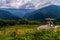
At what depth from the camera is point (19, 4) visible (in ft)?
102

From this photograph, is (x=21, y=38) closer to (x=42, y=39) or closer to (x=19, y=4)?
(x=42, y=39)

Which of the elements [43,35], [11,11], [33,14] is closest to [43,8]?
[33,14]

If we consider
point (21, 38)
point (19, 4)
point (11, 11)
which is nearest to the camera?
point (21, 38)

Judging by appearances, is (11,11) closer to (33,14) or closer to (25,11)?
(25,11)

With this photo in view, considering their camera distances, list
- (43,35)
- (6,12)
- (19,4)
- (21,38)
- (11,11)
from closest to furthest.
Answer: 1. (21,38)
2. (43,35)
3. (11,11)
4. (6,12)
5. (19,4)

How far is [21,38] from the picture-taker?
9734mm

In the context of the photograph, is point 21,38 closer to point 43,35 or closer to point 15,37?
point 15,37

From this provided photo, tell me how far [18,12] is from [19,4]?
12.0 feet

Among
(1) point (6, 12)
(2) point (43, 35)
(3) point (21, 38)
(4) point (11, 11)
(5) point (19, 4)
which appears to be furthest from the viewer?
(5) point (19, 4)

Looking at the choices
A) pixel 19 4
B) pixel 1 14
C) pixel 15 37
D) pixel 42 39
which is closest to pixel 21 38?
pixel 15 37

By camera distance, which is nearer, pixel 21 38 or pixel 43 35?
pixel 21 38

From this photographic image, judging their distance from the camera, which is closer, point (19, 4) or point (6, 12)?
point (6, 12)

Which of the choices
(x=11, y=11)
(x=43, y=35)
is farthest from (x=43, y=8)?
(x=43, y=35)

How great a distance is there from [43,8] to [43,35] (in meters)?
22.5
